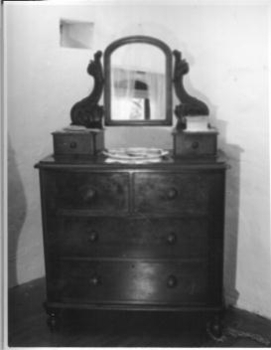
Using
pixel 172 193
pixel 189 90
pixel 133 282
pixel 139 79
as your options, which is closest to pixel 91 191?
pixel 172 193

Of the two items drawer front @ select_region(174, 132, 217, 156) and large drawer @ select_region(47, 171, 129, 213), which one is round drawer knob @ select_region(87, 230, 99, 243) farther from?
drawer front @ select_region(174, 132, 217, 156)

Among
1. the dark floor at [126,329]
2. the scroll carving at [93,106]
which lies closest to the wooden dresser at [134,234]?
the dark floor at [126,329]

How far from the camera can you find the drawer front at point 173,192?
205cm

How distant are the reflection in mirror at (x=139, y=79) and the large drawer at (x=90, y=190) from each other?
0.43m

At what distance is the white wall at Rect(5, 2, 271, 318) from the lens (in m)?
2.28

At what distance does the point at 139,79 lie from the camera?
2.30 m

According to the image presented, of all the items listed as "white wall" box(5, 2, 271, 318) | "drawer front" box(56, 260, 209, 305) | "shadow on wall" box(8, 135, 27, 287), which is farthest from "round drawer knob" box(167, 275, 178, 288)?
"shadow on wall" box(8, 135, 27, 287)

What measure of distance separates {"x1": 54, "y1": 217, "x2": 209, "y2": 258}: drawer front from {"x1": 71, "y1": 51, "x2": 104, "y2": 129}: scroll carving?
52cm

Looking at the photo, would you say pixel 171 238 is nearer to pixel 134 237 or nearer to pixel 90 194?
pixel 134 237

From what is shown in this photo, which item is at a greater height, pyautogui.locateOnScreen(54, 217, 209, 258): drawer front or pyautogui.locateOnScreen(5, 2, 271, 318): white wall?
pyautogui.locateOnScreen(5, 2, 271, 318): white wall

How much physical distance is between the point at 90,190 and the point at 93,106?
49 cm

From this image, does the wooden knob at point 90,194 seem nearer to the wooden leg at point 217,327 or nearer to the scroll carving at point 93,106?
the scroll carving at point 93,106

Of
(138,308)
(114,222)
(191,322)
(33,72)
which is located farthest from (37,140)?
(191,322)

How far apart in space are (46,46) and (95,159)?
72cm
